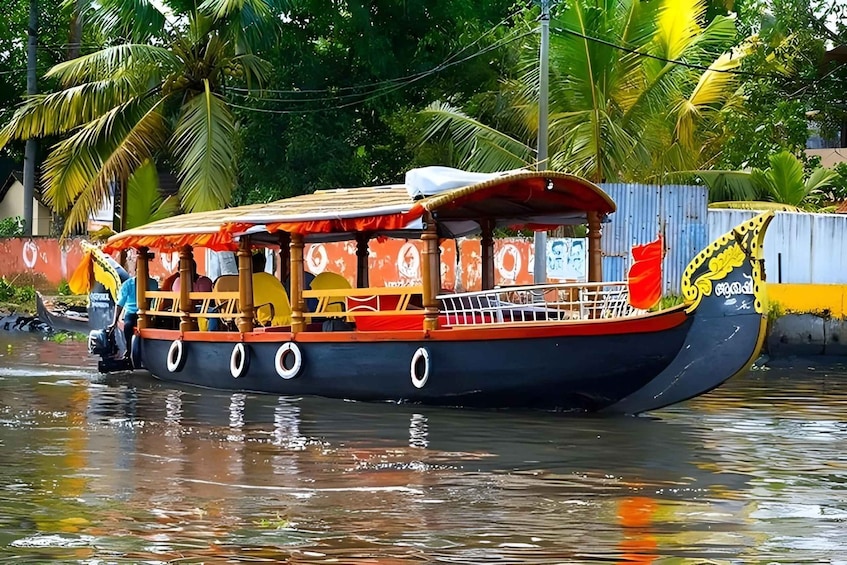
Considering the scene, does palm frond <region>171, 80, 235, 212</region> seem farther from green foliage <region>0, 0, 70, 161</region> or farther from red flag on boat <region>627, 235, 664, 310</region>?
green foliage <region>0, 0, 70, 161</region>

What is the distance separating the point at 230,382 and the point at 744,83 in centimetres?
1138

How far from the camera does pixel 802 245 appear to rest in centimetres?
2064

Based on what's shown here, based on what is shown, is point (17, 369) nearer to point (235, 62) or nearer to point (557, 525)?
point (235, 62)

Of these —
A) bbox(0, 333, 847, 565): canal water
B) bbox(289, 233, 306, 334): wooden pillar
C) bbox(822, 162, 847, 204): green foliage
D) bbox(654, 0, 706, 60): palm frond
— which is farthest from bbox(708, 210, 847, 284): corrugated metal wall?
bbox(289, 233, 306, 334): wooden pillar

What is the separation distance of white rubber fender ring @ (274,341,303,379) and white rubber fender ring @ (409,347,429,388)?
168 centimetres

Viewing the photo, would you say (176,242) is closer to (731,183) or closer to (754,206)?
(754,206)

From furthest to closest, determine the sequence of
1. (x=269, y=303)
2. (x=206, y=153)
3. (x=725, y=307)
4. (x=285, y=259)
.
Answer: (x=206, y=153) → (x=285, y=259) → (x=269, y=303) → (x=725, y=307)

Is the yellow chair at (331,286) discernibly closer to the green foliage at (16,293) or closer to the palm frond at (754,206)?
the palm frond at (754,206)

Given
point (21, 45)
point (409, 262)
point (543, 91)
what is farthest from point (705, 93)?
point (21, 45)

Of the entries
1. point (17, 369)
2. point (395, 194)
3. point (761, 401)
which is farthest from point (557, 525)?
point (17, 369)

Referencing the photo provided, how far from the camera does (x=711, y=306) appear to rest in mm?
12539

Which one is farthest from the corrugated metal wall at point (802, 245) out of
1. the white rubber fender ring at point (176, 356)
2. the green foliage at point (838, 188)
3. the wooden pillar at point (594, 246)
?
the white rubber fender ring at point (176, 356)

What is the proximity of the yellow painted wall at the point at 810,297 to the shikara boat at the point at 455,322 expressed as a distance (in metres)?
5.12

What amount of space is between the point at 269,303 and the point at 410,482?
21.7ft
